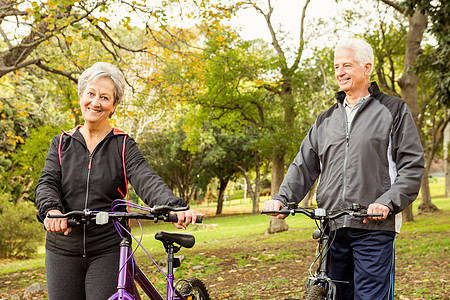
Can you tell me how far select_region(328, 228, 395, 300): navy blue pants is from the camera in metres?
2.87

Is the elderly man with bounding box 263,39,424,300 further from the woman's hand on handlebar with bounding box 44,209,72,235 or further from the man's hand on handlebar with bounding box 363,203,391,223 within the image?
the woman's hand on handlebar with bounding box 44,209,72,235

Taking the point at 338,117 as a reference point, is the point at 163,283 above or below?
below

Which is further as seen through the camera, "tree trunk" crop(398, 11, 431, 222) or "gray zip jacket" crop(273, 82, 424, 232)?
"tree trunk" crop(398, 11, 431, 222)

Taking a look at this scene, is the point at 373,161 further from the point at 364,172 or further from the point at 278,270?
the point at 278,270

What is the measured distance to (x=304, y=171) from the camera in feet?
11.0

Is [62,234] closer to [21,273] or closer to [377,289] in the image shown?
[377,289]

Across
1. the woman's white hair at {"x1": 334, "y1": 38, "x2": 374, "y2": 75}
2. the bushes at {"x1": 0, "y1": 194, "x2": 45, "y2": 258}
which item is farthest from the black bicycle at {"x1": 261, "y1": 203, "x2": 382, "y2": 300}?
the bushes at {"x1": 0, "y1": 194, "x2": 45, "y2": 258}

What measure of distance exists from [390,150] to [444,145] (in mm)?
34257

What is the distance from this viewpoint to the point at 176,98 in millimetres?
12984

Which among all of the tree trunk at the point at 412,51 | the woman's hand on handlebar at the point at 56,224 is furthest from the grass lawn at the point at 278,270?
the woman's hand on handlebar at the point at 56,224

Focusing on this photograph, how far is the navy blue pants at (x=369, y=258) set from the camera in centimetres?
287

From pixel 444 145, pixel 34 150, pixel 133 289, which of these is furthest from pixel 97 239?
pixel 444 145

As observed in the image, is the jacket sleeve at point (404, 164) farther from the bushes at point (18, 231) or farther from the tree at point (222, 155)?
the tree at point (222, 155)

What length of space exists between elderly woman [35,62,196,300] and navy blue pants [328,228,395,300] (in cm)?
112
